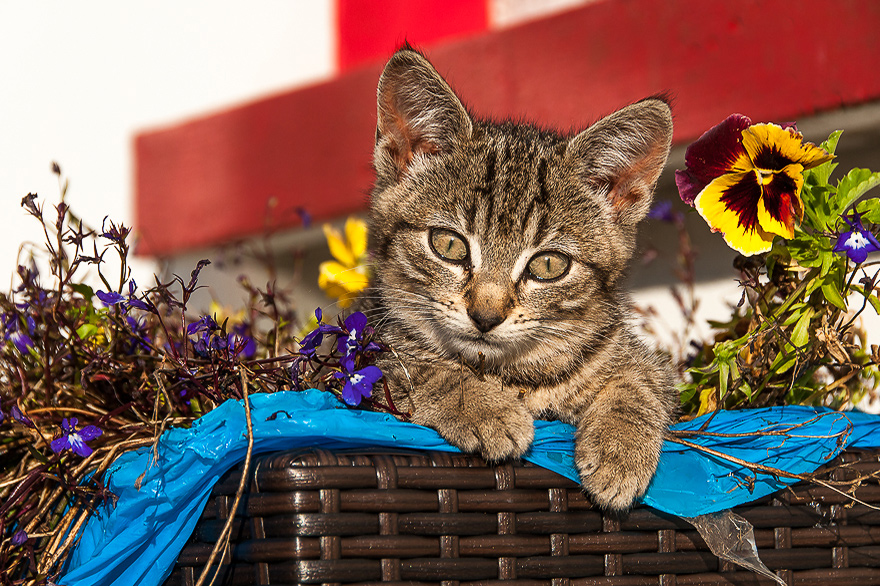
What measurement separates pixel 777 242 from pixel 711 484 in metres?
0.43

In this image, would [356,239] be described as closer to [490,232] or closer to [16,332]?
[490,232]

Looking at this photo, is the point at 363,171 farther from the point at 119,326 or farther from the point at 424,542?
the point at 424,542

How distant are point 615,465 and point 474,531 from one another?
0.22 meters

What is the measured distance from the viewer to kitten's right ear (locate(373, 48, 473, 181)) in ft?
4.37

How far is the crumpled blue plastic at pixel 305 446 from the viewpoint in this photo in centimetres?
93

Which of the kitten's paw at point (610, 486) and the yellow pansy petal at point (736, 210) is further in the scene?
the yellow pansy petal at point (736, 210)

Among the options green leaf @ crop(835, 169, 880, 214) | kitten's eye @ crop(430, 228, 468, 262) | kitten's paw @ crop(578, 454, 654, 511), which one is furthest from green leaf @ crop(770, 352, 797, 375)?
kitten's eye @ crop(430, 228, 468, 262)

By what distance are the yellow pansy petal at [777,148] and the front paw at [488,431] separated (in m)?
0.55

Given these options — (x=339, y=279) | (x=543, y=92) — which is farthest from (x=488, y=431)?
(x=543, y=92)

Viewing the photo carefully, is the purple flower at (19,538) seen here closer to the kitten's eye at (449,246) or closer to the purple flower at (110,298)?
the purple flower at (110,298)

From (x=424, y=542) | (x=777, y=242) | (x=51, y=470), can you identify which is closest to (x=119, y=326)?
(x=51, y=470)

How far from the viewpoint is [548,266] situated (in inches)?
53.5

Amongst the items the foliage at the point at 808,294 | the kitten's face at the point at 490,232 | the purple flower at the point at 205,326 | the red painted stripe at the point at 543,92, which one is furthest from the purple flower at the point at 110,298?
the red painted stripe at the point at 543,92

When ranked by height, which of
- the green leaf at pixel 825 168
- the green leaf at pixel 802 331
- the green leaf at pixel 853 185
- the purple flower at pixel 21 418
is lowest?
the purple flower at pixel 21 418
